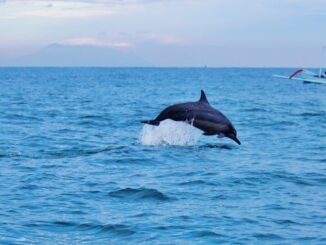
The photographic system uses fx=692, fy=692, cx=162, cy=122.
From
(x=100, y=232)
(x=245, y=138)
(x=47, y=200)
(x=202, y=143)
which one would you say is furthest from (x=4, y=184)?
(x=245, y=138)

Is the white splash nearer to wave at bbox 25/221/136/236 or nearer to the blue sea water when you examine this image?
Answer: the blue sea water

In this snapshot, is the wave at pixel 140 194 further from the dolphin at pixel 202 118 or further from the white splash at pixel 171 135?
the white splash at pixel 171 135

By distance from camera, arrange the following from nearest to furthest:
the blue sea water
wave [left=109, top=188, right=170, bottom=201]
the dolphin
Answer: the blue sea water
wave [left=109, top=188, right=170, bottom=201]
the dolphin

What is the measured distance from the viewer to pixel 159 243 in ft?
37.5

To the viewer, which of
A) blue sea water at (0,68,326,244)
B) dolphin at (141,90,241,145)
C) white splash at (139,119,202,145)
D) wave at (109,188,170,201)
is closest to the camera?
blue sea water at (0,68,326,244)

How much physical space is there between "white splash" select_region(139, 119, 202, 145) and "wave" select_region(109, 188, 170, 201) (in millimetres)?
7503

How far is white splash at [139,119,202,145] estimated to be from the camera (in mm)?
23391

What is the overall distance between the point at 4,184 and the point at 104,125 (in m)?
18.0

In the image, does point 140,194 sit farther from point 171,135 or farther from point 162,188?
point 171,135

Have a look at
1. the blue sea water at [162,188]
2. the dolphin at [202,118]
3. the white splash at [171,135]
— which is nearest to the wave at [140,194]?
the blue sea water at [162,188]

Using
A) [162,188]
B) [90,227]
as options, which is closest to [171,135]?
[162,188]

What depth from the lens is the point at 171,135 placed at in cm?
2397

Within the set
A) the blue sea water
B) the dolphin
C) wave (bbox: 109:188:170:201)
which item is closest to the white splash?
the blue sea water

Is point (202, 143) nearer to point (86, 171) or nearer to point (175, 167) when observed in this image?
point (175, 167)
